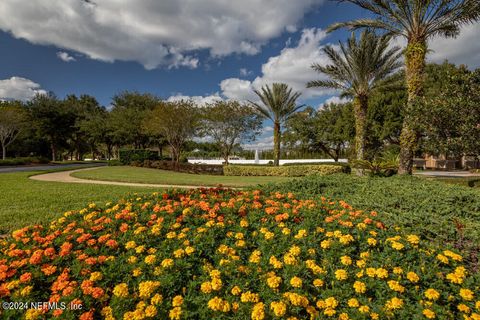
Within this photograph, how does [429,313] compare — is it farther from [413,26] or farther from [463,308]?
[413,26]

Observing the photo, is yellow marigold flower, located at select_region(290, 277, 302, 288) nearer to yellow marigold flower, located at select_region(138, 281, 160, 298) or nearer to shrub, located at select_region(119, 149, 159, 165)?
yellow marigold flower, located at select_region(138, 281, 160, 298)

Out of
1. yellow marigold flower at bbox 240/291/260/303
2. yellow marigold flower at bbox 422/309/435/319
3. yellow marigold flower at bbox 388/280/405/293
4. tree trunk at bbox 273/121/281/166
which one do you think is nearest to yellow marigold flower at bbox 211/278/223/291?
yellow marigold flower at bbox 240/291/260/303

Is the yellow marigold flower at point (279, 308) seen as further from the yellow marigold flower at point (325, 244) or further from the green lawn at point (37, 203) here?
the green lawn at point (37, 203)

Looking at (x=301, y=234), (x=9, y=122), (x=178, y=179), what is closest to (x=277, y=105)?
(x=178, y=179)

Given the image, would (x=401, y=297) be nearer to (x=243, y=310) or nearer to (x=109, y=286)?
(x=243, y=310)

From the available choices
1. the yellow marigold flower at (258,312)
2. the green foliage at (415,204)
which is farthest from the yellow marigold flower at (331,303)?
the green foliage at (415,204)

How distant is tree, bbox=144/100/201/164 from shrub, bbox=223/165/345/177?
7.90 meters

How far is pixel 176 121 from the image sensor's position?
1051 inches

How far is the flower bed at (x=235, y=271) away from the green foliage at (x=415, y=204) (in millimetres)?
767

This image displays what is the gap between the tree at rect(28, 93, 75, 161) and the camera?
119ft

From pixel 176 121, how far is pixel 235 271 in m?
25.5

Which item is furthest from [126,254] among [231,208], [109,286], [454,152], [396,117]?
[396,117]

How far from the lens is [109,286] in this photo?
8.55ft

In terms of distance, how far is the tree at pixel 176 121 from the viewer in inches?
1027
